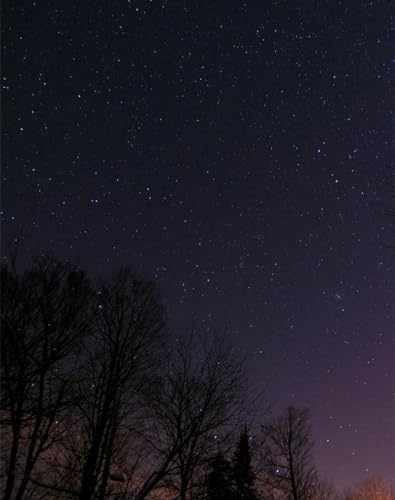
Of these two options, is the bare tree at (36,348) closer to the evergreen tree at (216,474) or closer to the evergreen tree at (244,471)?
the evergreen tree at (216,474)

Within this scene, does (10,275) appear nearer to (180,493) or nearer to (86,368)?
(86,368)

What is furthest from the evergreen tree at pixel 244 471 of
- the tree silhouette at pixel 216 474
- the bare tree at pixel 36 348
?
the bare tree at pixel 36 348

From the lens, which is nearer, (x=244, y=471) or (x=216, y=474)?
(x=216, y=474)

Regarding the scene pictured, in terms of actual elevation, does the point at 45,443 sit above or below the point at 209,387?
below

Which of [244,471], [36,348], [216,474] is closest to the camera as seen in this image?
[36,348]

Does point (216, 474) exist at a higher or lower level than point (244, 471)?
lower

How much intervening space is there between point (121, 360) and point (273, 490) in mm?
13297

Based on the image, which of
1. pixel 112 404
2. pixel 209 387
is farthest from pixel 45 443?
pixel 209 387

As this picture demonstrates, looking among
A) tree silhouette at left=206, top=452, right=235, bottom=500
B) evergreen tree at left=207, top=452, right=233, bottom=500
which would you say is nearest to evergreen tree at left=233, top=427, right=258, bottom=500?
evergreen tree at left=207, top=452, right=233, bottom=500

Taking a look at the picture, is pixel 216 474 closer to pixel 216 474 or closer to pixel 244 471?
pixel 216 474

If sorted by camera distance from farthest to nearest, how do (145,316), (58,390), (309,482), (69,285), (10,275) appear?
(309,482), (145,316), (69,285), (58,390), (10,275)

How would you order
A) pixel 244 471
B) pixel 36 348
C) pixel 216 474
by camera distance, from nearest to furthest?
pixel 36 348 → pixel 216 474 → pixel 244 471

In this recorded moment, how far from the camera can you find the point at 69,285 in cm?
1107

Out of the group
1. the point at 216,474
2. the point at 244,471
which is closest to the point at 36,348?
the point at 216,474
